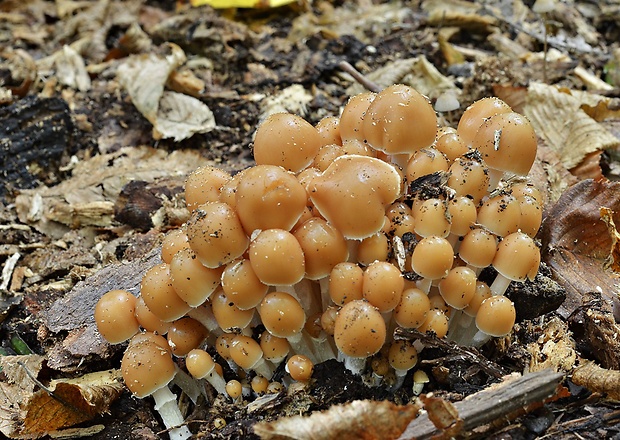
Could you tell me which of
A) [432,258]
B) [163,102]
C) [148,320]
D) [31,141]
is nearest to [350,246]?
[432,258]

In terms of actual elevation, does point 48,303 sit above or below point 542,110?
below

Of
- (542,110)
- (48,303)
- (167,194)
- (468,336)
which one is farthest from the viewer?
(542,110)

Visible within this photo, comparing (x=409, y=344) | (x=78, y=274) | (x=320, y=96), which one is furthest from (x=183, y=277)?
(x=320, y=96)

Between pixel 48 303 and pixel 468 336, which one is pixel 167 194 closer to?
pixel 48 303

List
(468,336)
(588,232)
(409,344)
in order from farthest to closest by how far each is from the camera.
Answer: (588,232), (468,336), (409,344)

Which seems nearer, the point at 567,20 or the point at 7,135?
the point at 7,135

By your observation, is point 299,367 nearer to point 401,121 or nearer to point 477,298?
point 477,298
